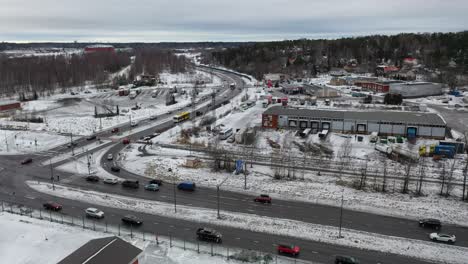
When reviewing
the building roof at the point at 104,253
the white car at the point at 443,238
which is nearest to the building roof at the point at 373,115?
the white car at the point at 443,238

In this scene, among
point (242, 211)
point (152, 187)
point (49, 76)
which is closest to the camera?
point (242, 211)

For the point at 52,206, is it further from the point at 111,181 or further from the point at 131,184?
the point at 131,184

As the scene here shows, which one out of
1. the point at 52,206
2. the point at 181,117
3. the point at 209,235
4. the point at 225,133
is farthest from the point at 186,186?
the point at 181,117

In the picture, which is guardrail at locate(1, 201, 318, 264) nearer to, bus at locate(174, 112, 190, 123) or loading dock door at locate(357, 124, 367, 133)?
bus at locate(174, 112, 190, 123)

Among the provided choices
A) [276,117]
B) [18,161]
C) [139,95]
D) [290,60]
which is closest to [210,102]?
[139,95]

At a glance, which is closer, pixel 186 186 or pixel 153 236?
pixel 153 236

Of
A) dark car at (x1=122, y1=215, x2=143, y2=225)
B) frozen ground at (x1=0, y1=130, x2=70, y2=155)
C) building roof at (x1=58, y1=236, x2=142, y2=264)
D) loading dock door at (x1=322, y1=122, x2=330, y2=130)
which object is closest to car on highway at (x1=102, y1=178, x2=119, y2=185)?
dark car at (x1=122, y1=215, x2=143, y2=225)
